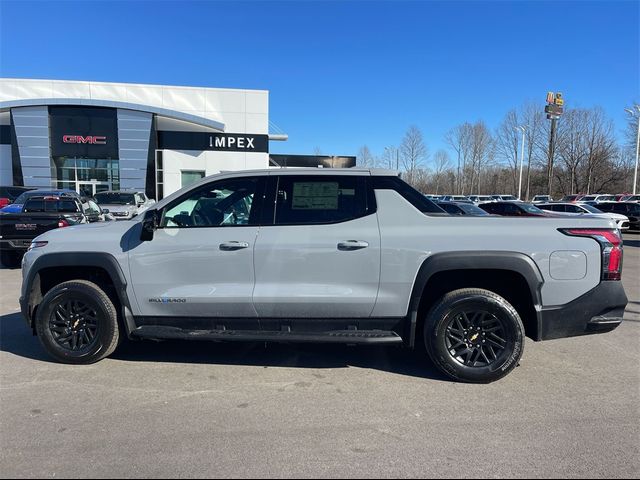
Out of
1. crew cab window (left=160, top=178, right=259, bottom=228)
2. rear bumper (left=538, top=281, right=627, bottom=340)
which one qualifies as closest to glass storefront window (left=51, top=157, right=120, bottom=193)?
crew cab window (left=160, top=178, right=259, bottom=228)

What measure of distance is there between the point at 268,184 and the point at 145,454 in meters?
2.43

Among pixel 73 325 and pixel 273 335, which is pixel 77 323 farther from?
pixel 273 335

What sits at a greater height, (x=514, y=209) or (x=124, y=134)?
(x=124, y=134)

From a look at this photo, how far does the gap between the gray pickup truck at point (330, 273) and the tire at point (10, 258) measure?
6.93 meters

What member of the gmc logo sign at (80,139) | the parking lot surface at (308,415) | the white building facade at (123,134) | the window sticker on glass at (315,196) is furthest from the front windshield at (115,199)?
the window sticker on glass at (315,196)

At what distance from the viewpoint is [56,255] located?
13.6 feet

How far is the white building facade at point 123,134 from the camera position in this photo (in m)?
27.8

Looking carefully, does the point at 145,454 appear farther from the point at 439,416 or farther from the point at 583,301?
the point at 583,301

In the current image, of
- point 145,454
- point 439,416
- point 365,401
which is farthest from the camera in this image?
point 365,401

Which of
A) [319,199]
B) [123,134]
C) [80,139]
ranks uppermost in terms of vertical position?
[123,134]

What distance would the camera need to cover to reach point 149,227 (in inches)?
159

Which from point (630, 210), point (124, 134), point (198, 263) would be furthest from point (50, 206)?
point (630, 210)

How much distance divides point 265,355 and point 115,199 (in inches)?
624

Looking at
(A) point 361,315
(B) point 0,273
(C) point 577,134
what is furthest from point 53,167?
(C) point 577,134
